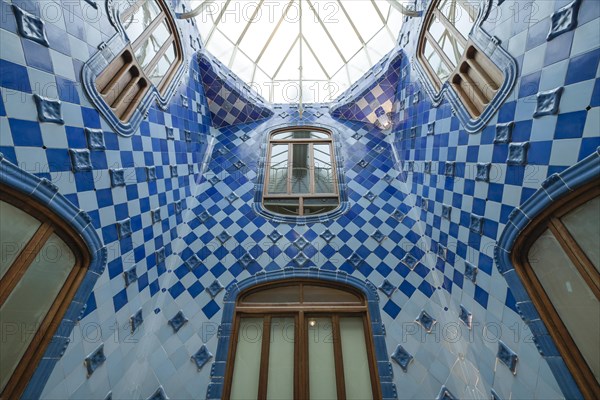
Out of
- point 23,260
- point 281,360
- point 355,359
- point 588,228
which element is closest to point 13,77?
point 23,260

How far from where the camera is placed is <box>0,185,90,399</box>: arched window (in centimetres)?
291

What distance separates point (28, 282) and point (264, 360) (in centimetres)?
341

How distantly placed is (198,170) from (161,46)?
2.91 metres

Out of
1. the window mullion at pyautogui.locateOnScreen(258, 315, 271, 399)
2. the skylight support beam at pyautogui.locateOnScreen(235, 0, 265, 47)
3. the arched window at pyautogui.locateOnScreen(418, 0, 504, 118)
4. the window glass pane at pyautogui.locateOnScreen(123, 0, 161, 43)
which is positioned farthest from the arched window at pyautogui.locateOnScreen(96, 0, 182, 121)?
the arched window at pyautogui.locateOnScreen(418, 0, 504, 118)

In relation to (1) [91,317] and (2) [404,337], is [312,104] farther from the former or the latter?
(1) [91,317]

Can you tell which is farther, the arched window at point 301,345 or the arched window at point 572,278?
the arched window at point 301,345

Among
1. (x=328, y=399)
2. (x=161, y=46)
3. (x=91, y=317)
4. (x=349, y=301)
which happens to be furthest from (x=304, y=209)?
(x=161, y=46)

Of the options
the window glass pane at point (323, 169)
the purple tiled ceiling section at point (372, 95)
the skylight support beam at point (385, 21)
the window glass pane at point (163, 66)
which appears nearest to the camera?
the window glass pane at point (163, 66)

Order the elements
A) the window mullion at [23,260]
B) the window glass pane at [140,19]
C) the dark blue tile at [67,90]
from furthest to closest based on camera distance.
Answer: the window glass pane at [140,19]
the dark blue tile at [67,90]
the window mullion at [23,260]

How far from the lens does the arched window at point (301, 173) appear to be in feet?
22.3

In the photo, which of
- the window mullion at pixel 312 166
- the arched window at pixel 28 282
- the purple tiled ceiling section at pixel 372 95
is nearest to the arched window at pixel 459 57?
the purple tiled ceiling section at pixel 372 95

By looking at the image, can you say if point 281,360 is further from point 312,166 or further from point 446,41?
point 446,41

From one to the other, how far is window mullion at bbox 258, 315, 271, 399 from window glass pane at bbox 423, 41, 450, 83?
584 centimetres

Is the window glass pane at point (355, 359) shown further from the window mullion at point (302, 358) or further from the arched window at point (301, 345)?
the window mullion at point (302, 358)
